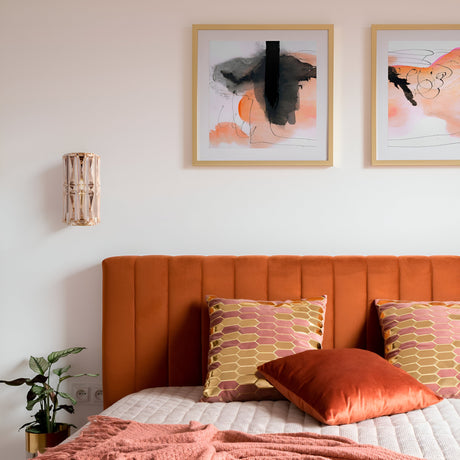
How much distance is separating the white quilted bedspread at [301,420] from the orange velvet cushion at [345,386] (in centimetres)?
4

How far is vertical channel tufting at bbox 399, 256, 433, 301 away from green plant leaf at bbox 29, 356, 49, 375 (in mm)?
1744

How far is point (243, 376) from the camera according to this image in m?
2.32

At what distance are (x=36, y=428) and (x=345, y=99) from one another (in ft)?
7.20

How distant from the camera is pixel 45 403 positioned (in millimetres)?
2645

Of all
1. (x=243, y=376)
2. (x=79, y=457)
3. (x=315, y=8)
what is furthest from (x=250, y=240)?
(x=79, y=457)

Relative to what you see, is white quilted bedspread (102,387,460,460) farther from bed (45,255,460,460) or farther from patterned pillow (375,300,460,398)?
bed (45,255,460,460)

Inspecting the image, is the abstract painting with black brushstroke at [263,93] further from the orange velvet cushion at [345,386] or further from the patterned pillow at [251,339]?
the orange velvet cushion at [345,386]

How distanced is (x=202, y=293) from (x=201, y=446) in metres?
1.15

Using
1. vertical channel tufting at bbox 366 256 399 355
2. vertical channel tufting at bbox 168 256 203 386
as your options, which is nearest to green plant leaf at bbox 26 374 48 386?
vertical channel tufting at bbox 168 256 203 386

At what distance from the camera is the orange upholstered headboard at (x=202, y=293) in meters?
2.70

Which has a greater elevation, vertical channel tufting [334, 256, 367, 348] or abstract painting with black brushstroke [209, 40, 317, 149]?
abstract painting with black brushstroke [209, 40, 317, 149]

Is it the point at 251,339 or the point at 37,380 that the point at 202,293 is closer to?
the point at 251,339

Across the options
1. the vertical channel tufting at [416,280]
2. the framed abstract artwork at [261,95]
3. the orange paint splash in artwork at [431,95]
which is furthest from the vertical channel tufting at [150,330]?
the orange paint splash in artwork at [431,95]

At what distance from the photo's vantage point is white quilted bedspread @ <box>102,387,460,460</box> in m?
1.76
